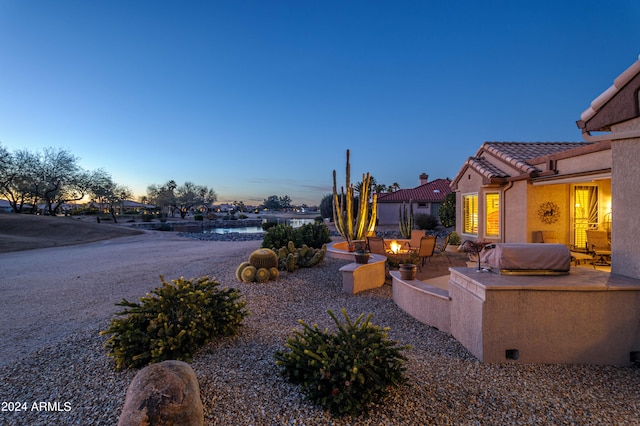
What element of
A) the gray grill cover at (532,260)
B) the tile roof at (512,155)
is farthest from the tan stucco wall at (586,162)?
the gray grill cover at (532,260)

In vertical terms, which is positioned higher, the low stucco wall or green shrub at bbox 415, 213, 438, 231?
green shrub at bbox 415, 213, 438, 231

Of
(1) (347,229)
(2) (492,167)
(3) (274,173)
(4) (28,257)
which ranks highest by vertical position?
(3) (274,173)

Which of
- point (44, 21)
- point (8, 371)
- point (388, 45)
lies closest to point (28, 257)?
point (44, 21)

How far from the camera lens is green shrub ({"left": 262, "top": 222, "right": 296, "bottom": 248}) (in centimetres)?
1088

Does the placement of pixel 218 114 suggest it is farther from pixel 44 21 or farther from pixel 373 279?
pixel 373 279

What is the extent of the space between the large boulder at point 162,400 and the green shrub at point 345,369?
0.99 m

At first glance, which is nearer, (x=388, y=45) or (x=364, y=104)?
(x=388, y=45)

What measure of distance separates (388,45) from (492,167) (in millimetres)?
8392

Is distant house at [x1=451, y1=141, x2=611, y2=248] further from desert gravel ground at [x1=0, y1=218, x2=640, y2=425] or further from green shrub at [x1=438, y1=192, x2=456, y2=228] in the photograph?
desert gravel ground at [x1=0, y1=218, x2=640, y2=425]

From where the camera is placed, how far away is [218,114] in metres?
25.1

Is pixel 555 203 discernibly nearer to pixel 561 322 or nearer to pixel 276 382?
pixel 561 322

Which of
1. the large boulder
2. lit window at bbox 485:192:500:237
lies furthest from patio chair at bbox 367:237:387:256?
the large boulder

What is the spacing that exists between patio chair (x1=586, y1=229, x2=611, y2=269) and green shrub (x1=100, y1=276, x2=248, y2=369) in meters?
8.41

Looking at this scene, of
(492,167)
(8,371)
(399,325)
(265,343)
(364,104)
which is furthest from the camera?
(364,104)
